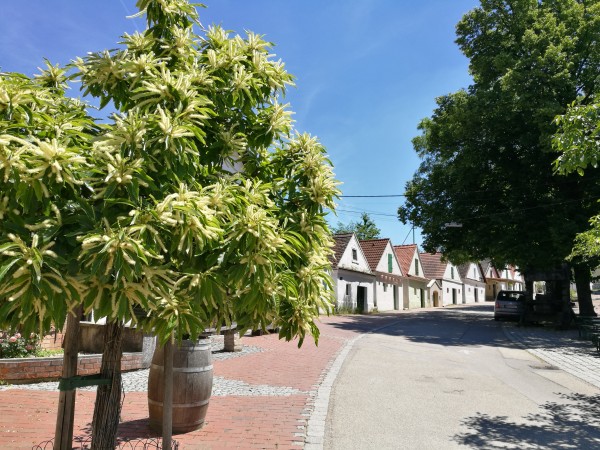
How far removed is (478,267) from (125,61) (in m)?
69.4

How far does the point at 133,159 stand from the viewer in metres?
2.42

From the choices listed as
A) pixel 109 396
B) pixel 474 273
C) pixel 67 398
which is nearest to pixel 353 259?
pixel 109 396

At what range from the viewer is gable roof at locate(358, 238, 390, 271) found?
37281mm

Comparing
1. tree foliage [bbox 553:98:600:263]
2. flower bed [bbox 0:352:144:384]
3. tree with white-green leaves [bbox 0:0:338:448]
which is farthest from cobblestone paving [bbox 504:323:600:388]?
flower bed [bbox 0:352:144:384]

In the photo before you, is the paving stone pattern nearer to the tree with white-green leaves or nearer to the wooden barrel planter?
the wooden barrel planter

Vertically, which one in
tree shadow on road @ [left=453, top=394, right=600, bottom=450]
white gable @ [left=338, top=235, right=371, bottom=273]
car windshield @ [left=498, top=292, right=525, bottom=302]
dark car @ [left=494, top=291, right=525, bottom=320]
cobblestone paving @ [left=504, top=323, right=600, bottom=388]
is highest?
white gable @ [left=338, top=235, right=371, bottom=273]

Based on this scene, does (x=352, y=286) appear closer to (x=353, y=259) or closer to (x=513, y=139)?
(x=353, y=259)

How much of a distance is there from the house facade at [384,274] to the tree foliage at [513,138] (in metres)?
11.5

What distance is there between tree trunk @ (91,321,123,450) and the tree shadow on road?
4278 mm

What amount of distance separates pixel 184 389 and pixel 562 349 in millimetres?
13884

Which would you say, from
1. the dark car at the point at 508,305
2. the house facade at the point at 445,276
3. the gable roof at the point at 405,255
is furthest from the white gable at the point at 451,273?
the dark car at the point at 508,305

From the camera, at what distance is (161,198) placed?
253 cm

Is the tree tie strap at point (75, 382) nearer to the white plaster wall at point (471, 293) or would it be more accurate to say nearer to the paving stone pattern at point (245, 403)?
the paving stone pattern at point (245, 403)

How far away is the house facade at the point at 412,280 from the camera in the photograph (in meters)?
42.9
